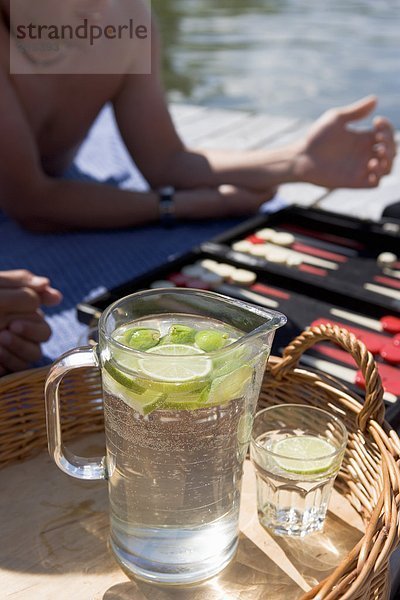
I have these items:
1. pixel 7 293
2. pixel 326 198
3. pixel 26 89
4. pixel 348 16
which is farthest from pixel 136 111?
pixel 348 16

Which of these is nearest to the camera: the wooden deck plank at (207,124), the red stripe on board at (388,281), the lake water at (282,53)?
the red stripe on board at (388,281)

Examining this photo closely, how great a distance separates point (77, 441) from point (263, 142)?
7.33 feet

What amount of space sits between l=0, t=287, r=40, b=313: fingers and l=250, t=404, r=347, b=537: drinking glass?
61 centimetres

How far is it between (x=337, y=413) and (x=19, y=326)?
0.65 meters

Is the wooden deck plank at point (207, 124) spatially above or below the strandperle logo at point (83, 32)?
below

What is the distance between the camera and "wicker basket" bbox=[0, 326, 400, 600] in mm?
725

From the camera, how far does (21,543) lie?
2.71ft

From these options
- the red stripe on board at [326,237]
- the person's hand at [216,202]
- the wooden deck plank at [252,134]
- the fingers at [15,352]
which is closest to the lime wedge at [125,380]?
the fingers at [15,352]

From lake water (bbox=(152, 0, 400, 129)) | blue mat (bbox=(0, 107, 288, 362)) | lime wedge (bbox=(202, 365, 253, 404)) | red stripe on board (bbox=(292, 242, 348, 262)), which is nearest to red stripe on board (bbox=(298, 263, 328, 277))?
red stripe on board (bbox=(292, 242, 348, 262))

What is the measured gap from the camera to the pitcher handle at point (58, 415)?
749 mm

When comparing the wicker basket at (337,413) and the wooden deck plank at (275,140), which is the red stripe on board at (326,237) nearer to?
the wooden deck plank at (275,140)

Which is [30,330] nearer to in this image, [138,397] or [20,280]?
[20,280]

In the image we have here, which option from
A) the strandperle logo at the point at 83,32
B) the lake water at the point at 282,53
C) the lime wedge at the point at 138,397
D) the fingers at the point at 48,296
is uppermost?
the strandperle logo at the point at 83,32

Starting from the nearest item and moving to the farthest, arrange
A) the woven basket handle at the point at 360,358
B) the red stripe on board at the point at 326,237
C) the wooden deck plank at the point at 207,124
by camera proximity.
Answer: the woven basket handle at the point at 360,358
the red stripe on board at the point at 326,237
the wooden deck plank at the point at 207,124
